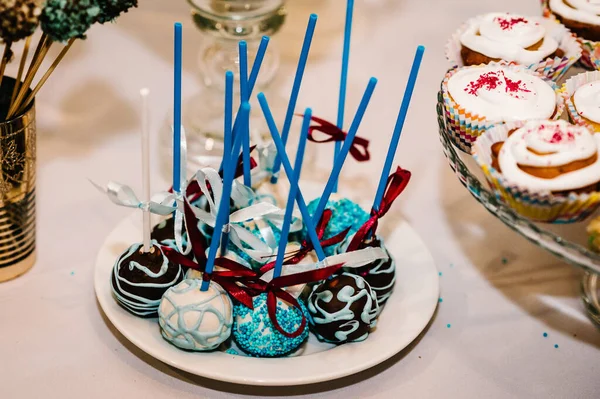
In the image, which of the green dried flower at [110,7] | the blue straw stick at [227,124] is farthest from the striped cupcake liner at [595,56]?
the green dried flower at [110,7]

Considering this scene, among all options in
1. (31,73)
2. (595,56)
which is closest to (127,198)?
(31,73)

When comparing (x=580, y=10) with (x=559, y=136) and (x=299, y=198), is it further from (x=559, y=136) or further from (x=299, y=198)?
(x=299, y=198)

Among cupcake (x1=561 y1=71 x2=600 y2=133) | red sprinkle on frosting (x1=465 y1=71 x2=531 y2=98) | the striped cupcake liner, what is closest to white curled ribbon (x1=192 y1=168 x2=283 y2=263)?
red sprinkle on frosting (x1=465 y1=71 x2=531 y2=98)

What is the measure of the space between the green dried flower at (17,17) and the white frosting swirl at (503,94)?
587mm

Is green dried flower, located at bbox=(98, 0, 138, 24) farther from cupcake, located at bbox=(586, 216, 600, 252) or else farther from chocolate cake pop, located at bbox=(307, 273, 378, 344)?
cupcake, located at bbox=(586, 216, 600, 252)

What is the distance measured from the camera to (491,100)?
3.55ft

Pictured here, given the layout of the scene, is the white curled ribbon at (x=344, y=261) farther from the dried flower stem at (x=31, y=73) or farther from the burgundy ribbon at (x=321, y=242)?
the dried flower stem at (x=31, y=73)

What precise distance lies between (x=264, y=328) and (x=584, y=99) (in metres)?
0.57

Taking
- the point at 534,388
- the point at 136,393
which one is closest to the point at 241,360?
the point at 136,393

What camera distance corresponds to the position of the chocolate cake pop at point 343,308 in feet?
3.20

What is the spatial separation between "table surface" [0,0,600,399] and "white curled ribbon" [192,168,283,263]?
186mm

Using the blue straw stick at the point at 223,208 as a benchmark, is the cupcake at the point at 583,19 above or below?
above

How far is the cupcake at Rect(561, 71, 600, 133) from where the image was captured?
3.54ft

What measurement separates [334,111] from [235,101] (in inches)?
8.1
